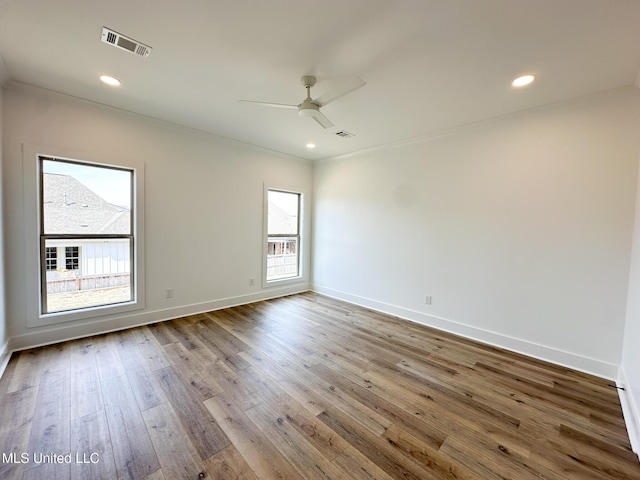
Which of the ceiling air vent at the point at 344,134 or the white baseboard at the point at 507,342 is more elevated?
the ceiling air vent at the point at 344,134

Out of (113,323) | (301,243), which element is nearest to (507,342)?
(301,243)

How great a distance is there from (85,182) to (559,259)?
544 cm

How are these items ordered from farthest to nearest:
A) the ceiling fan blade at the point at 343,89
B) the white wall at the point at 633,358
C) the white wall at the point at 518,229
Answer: the white wall at the point at 518,229, the ceiling fan blade at the point at 343,89, the white wall at the point at 633,358

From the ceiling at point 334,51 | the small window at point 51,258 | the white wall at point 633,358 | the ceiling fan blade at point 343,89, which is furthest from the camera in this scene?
the small window at point 51,258

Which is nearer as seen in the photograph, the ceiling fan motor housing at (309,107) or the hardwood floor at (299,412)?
the hardwood floor at (299,412)

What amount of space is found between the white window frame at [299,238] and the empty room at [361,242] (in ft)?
0.85

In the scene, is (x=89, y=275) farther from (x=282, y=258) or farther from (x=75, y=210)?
(x=282, y=258)

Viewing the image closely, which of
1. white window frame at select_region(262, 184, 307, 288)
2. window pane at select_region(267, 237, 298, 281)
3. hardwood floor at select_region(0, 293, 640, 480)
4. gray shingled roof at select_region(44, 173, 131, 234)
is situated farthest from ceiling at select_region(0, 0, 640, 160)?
hardwood floor at select_region(0, 293, 640, 480)

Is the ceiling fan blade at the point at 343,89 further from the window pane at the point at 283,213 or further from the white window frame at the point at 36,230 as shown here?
the window pane at the point at 283,213

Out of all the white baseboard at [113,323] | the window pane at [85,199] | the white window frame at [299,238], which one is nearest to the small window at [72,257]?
the window pane at [85,199]

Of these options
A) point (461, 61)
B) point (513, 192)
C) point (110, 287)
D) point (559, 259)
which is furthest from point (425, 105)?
point (110, 287)

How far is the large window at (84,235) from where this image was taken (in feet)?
9.64

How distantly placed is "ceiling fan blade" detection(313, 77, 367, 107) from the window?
2.79 m

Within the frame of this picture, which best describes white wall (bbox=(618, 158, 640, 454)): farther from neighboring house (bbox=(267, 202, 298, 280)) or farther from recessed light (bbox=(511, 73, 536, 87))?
neighboring house (bbox=(267, 202, 298, 280))
